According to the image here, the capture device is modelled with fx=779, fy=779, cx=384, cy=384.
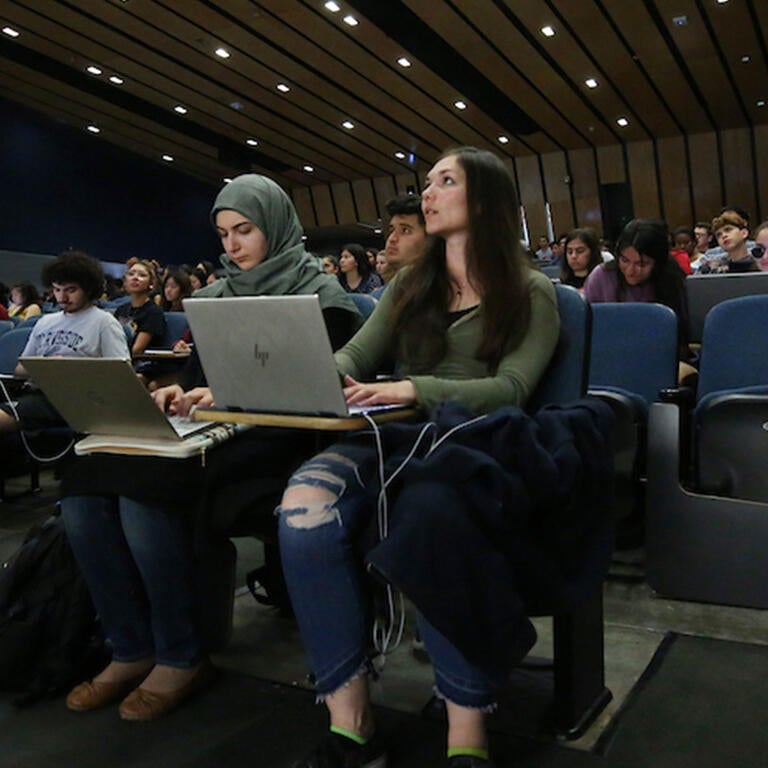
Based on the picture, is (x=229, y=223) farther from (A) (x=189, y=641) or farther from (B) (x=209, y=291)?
(A) (x=189, y=641)

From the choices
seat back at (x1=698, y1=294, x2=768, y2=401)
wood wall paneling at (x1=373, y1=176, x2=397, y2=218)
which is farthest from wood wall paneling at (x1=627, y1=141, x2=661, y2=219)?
seat back at (x1=698, y1=294, x2=768, y2=401)

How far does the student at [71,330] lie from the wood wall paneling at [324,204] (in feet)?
39.5

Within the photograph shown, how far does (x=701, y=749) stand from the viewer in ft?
4.29

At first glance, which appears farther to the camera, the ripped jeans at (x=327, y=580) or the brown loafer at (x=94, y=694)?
the brown loafer at (x=94, y=694)

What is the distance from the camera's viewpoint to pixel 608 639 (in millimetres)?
1791

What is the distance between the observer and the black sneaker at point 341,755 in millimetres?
1241

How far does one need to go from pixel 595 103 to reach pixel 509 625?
10042mm

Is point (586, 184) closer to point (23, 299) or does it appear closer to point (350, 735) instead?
point (23, 299)

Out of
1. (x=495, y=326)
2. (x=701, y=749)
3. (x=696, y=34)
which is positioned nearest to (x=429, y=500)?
(x=495, y=326)

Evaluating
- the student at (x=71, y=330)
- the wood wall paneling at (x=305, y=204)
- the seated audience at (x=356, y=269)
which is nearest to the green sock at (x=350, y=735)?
the student at (x=71, y=330)

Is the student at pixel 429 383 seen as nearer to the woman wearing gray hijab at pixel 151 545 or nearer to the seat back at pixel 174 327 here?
the woman wearing gray hijab at pixel 151 545

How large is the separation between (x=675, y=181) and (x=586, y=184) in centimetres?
135

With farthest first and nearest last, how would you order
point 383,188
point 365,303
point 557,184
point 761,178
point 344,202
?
point 344,202 < point 383,188 < point 557,184 < point 761,178 < point 365,303

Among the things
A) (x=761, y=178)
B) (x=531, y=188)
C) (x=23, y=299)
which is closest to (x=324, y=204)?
(x=531, y=188)
